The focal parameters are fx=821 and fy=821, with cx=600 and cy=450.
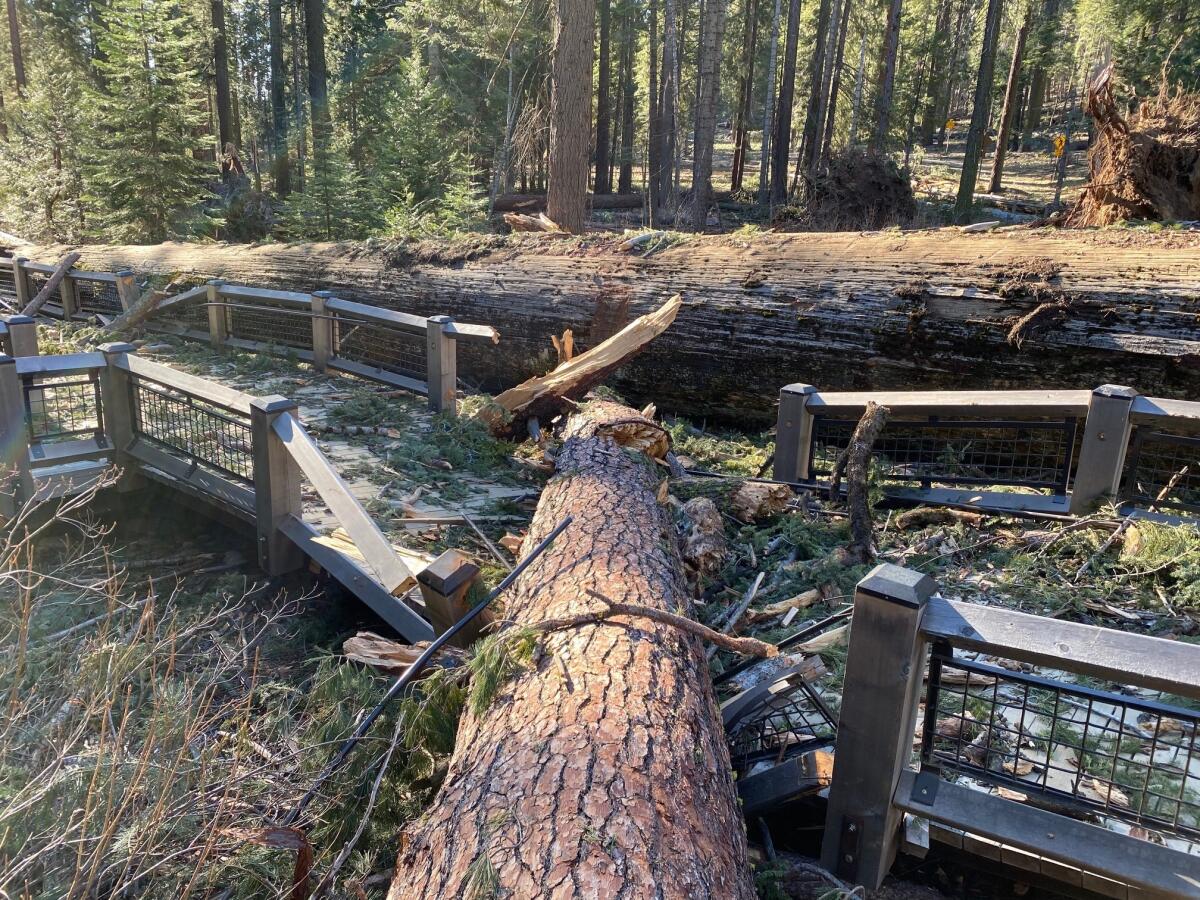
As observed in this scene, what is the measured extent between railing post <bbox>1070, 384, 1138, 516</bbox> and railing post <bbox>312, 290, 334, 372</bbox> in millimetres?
8408

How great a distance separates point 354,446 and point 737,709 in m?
5.52

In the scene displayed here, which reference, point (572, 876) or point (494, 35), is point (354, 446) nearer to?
point (572, 876)

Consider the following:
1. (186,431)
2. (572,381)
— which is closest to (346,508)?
(186,431)

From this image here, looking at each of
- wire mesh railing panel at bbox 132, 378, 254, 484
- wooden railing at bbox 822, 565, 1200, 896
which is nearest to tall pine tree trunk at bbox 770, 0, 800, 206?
wire mesh railing panel at bbox 132, 378, 254, 484

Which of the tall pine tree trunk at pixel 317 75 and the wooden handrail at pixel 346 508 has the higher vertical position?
the tall pine tree trunk at pixel 317 75

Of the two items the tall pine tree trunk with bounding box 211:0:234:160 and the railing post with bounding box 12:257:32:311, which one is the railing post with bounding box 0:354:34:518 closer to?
the railing post with bounding box 12:257:32:311

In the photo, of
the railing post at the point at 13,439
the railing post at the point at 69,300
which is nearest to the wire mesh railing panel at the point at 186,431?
the railing post at the point at 13,439

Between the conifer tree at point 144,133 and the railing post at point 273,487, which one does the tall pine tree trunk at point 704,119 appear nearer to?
the conifer tree at point 144,133

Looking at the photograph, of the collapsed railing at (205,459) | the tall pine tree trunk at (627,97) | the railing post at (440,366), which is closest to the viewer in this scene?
the collapsed railing at (205,459)

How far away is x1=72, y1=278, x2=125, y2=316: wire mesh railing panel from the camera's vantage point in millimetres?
14328

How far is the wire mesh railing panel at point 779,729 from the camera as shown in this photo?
341cm

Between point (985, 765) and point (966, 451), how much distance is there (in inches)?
188

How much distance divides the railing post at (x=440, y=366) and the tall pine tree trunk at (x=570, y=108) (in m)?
4.96

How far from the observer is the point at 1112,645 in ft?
7.47
